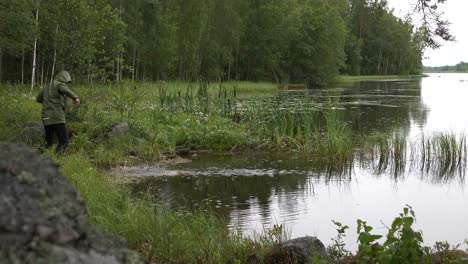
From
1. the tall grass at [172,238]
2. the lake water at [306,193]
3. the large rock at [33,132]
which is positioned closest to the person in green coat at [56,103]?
the large rock at [33,132]

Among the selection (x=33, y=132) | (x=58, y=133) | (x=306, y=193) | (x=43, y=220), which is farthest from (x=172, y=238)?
(x=33, y=132)

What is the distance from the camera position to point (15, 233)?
1.44 m

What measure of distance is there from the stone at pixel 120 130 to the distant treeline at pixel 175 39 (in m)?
3.05

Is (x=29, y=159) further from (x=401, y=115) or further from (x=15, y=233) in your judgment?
(x=401, y=115)

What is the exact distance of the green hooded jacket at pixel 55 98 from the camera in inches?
382

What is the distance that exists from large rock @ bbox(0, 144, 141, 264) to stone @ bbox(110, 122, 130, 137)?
11.2 metres

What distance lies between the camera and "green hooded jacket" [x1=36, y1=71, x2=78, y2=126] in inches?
382

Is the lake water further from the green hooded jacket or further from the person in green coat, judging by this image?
the green hooded jacket

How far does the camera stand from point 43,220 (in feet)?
4.95

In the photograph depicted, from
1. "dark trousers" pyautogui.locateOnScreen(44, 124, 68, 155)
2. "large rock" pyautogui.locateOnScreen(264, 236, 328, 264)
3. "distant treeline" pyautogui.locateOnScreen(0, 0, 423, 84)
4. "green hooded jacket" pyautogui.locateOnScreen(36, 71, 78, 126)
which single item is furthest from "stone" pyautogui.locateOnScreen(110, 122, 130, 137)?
"large rock" pyautogui.locateOnScreen(264, 236, 328, 264)

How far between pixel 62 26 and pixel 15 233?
66.8ft

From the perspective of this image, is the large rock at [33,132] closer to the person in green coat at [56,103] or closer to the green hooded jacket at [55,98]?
the person in green coat at [56,103]

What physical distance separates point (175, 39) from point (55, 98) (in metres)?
31.8

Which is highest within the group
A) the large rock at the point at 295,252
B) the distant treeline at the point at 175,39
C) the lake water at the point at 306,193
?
the distant treeline at the point at 175,39
